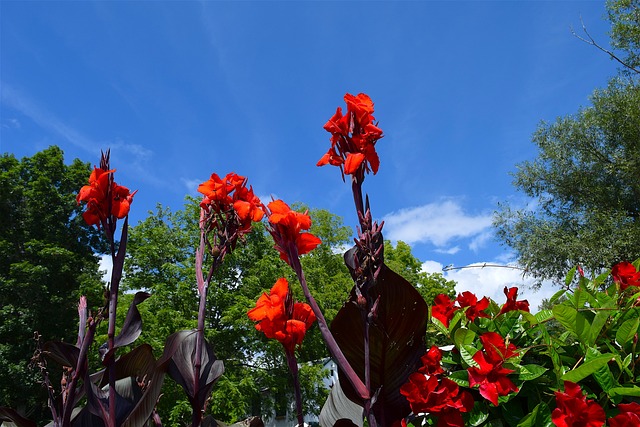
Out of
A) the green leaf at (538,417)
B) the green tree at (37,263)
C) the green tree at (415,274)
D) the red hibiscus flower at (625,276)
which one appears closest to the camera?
the green leaf at (538,417)

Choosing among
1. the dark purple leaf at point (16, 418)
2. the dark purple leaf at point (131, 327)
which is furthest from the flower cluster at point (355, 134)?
the dark purple leaf at point (16, 418)

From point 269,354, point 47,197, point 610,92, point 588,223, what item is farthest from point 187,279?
point 610,92

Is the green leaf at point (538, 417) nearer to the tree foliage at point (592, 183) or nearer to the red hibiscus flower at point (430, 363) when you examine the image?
the red hibiscus flower at point (430, 363)

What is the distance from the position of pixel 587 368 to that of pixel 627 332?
0.63 feet

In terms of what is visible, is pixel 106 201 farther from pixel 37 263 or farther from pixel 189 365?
pixel 37 263

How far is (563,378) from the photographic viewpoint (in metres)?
1.10

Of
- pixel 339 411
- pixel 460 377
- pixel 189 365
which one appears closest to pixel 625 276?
pixel 460 377

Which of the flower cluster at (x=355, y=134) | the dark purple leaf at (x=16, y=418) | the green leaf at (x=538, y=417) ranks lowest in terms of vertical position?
the green leaf at (x=538, y=417)

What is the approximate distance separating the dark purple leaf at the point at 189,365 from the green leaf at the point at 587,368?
0.93m

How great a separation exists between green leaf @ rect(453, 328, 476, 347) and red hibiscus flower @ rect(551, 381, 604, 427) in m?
0.23

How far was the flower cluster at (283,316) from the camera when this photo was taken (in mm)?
1118

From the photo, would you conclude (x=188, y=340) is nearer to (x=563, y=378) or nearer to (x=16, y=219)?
(x=563, y=378)

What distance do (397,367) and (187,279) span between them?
49.0ft

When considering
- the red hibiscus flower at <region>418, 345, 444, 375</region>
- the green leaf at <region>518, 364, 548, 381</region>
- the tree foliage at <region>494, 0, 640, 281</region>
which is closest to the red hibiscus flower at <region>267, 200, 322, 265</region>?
the red hibiscus flower at <region>418, 345, 444, 375</region>
